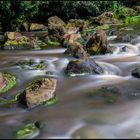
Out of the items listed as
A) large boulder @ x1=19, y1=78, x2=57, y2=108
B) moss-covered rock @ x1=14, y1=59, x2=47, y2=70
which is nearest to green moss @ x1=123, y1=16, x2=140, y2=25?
moss-covered rock @ x1=14, y1=59, x2=47, y2=70

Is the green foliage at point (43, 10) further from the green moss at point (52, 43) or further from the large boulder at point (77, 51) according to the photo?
the large boulder at point (77, 51)

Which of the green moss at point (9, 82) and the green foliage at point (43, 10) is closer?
the green moss at point (9, 82)

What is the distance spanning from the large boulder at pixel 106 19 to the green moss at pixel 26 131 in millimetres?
14462

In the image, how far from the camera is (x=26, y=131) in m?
6.99

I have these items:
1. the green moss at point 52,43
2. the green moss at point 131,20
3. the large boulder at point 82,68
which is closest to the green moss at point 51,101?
the large boulder at point 82,68

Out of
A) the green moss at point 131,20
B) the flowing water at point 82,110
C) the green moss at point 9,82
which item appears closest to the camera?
the flowing water at point 82,110

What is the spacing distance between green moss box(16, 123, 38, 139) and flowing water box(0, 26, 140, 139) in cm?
14

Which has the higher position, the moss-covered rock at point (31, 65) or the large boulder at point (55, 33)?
the large boulder at point (55, 33)

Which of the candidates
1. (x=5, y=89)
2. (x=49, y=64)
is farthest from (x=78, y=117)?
(x=49, y=64)

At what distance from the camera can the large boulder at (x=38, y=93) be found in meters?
8.15

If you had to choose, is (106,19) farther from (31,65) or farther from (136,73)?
(136,73)

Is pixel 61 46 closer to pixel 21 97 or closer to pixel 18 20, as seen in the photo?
pixel 18 20

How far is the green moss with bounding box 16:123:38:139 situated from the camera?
22.5 feet

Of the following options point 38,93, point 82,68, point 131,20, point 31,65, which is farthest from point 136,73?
point 131,20
